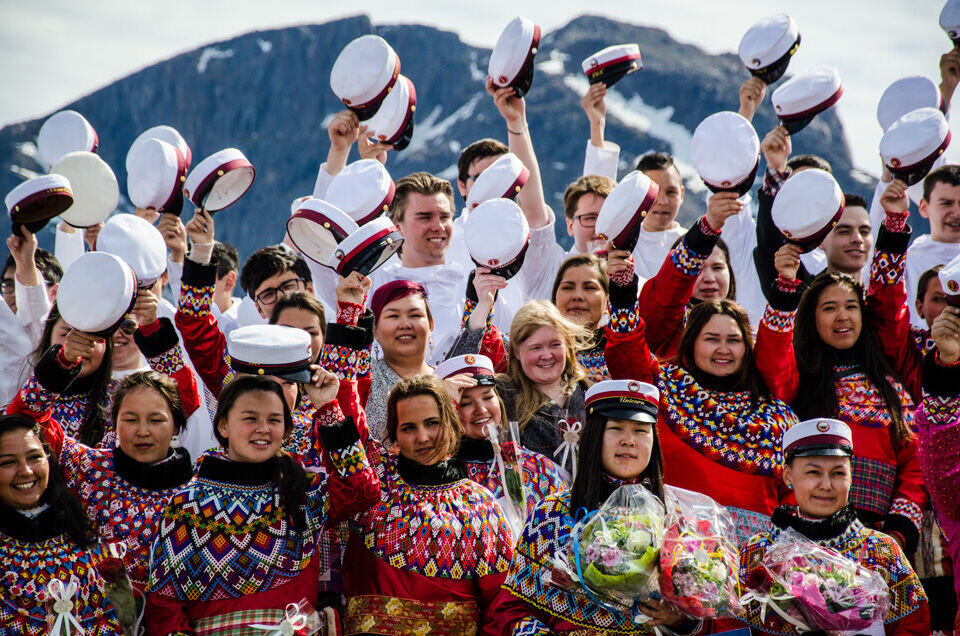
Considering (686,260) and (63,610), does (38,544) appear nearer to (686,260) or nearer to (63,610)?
(63,610)

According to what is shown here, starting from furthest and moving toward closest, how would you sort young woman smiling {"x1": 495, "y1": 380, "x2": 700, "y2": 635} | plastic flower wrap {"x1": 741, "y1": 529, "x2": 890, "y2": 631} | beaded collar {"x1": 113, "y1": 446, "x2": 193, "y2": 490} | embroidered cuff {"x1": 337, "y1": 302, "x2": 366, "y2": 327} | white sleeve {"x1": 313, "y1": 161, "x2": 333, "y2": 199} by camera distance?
1. white sleeve {"x1": 313, "y1": 161, "x2": 333, "y2": 199}
2. embroidered cuff {"x1": 337, "y1": 302, "x2": 366, "y2": 327}
3. beaded collar {"x1": 113, "y1": 446, "x2": 193, "y2": 490}
4. young woman smiling {"x1": 495, "y1": 380, "x2": 700, "y2": 635}
5. plastic flower wrap {"x1": 741, "y1": 529, "x2": 890, "y2": 631}

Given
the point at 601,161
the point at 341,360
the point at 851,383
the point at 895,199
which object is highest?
the point at 601,161

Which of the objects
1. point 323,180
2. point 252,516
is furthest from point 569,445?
point 323,180

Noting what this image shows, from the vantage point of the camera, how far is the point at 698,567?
9.85 ft

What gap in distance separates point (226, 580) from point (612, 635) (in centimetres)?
128

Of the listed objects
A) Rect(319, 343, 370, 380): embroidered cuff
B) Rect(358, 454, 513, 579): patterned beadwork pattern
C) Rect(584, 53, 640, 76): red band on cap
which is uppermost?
Rect(584, 53, 640, 76): red band on cap

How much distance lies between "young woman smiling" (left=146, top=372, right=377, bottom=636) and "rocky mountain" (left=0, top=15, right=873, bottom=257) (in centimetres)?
2451

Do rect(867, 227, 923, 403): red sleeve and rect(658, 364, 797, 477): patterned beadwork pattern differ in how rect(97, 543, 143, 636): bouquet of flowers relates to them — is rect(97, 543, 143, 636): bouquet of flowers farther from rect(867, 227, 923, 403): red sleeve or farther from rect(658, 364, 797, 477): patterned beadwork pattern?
rect(867, 227, 923, 403): red sleeve

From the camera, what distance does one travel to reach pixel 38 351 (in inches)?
182

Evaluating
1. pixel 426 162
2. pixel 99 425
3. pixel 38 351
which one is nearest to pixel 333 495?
pixel 99 425

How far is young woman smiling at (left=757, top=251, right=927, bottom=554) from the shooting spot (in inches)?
169

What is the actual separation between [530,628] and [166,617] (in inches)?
47.6

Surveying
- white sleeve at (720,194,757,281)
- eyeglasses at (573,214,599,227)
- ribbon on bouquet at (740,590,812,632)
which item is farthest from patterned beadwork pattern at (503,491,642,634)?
white sleeve at (720,194,757,281)

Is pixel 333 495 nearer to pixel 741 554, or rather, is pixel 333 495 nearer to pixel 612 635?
pixel 612 635
